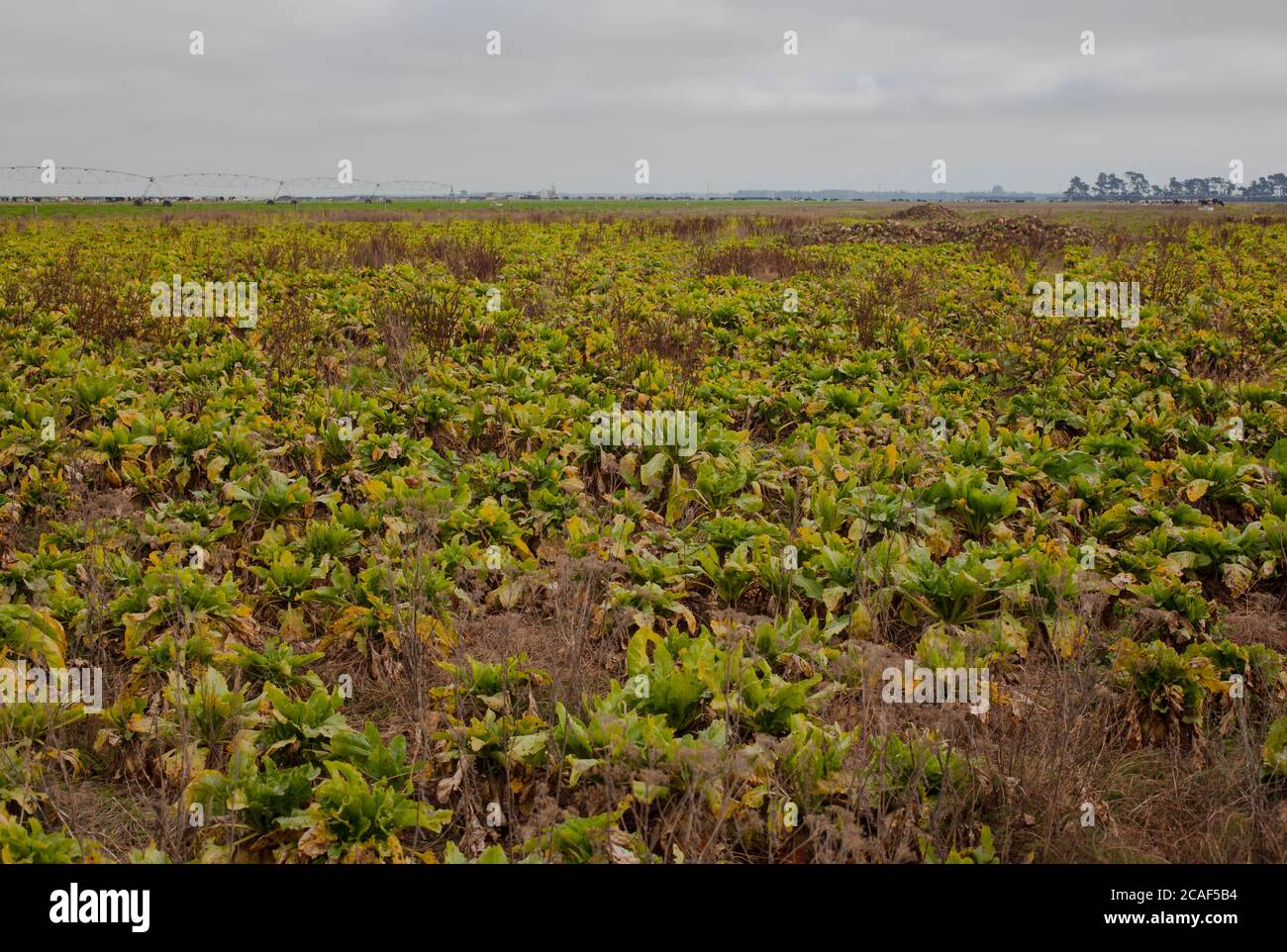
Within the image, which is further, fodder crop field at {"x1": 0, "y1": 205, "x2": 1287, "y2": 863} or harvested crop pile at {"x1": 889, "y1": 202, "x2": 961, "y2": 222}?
harvested crop pile at {"x1": 889, "y1": 202, "x2": 961, "y2": 222}

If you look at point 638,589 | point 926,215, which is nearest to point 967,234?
point 926,215

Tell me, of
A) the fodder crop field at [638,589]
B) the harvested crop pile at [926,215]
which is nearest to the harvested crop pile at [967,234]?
the harvested crop pile at [926,215]

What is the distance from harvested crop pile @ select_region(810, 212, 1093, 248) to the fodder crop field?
12717 mm

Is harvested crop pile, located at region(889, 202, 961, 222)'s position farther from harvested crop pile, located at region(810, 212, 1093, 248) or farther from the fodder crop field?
the fodder crop field

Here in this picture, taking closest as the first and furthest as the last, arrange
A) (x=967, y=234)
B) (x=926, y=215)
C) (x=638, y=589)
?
1. (x=638, y=589)
2. (x=967, y=234)
3. (x=926, y=215)

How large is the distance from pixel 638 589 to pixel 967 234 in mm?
Result: 24281

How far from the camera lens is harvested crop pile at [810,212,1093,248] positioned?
77.5 feet

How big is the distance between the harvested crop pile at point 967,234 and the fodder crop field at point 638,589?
41.7ft

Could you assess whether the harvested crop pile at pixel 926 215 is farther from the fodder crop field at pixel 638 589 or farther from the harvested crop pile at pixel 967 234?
the fodder crop field at pixel 638 589

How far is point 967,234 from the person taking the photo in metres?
26.0

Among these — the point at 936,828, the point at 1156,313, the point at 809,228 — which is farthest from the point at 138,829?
the point at 809,228

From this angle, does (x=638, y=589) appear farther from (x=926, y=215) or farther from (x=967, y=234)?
(x=926, y=215)

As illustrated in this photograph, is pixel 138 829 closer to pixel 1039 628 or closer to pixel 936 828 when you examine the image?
pixel 936 828

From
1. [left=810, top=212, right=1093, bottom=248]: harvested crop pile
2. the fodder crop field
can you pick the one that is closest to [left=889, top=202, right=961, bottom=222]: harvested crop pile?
[left=810, top=212, right=1093, bottom=248]: harvested crop pile
